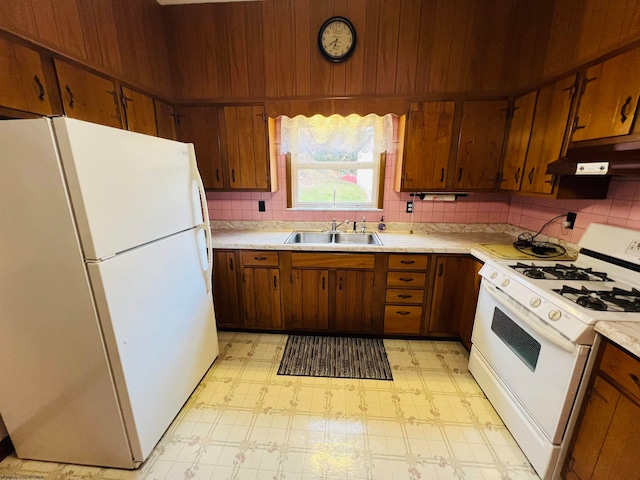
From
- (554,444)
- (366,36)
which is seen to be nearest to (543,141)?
(366,36)

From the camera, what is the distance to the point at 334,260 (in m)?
2.33

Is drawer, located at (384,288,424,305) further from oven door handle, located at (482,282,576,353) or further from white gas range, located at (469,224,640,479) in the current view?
oven door handle, located at (482,282,576,353)

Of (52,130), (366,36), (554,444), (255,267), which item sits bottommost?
(554,444)

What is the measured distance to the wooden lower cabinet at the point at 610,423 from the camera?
100 cm

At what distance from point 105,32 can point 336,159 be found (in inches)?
76.6

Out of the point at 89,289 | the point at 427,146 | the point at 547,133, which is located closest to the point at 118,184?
the point at 89,289

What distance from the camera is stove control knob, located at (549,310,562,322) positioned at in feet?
4.09

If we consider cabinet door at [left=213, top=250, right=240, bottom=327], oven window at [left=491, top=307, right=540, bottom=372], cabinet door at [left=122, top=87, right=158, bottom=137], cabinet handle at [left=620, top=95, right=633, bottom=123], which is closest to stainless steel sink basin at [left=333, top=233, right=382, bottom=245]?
cabinet door at [left=213, top=250, right=240, bottom=327]

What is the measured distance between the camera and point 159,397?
1506 millimetres

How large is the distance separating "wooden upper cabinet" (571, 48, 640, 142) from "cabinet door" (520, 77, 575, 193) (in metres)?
0.11

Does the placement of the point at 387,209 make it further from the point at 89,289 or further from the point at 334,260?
the point at 89,289

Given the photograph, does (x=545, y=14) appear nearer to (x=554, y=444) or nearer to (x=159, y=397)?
(x=554, y=444)

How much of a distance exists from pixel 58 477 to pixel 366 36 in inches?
135

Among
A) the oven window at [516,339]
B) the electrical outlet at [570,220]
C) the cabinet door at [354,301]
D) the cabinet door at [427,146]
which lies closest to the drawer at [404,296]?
the cabinet door at [354,301]
